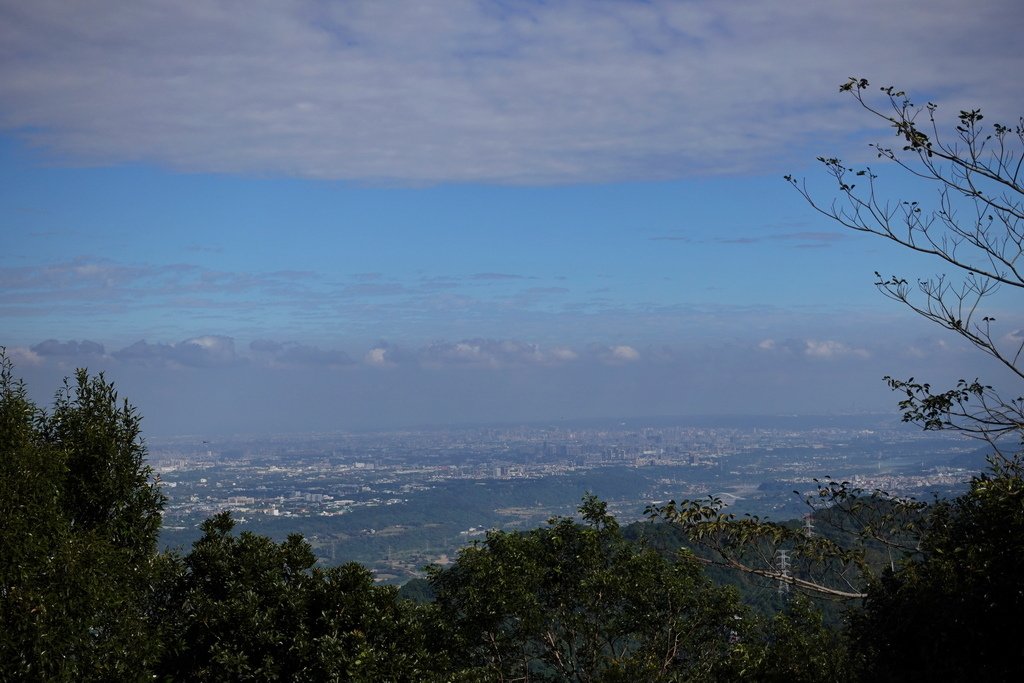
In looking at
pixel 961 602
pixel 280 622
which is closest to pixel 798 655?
pixel 961 602

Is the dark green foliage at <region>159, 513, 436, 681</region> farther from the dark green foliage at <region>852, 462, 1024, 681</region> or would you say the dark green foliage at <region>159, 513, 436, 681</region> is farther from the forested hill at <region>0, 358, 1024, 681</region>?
the dark green foliage at <region>852, 462, 1024, 681</region>

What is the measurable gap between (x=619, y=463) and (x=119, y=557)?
401 ft

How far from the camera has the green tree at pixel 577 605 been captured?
1120 cm

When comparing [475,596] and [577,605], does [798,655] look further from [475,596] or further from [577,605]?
[475,596]

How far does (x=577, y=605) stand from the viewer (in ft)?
38.3

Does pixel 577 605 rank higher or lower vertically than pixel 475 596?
lower

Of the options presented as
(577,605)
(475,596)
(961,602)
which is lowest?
(577,605)

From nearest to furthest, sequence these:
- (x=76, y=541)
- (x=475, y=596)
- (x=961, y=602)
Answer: (x=961, y=602) < (x=76, y=541) < (x=475, y=596)

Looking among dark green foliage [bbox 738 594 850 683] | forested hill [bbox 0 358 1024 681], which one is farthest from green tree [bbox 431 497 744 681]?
dark green foliage [bbox 738 594 850 683]

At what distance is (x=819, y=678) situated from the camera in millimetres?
8711

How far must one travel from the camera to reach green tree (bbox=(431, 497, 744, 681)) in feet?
36.7

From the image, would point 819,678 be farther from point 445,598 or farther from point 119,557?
point 119,557

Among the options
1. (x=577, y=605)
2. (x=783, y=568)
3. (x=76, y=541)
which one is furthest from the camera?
(x=783, y=568)

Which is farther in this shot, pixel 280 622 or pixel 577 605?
pixel 577 605
